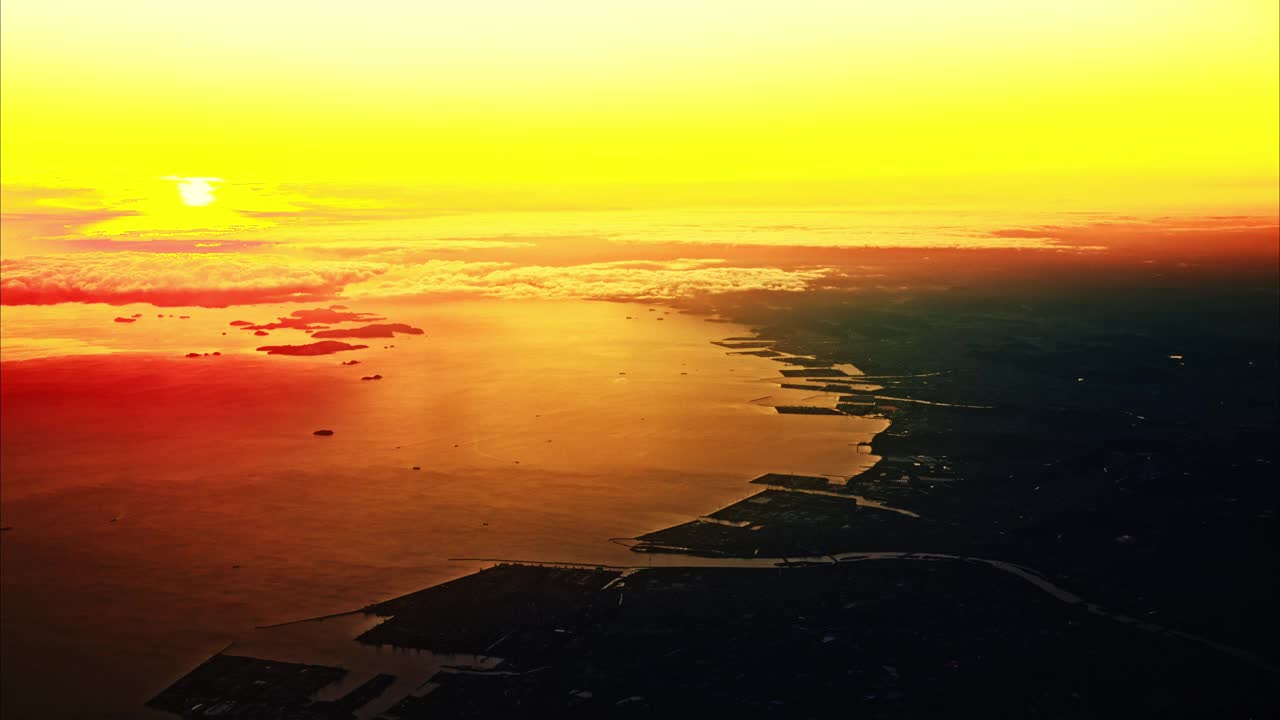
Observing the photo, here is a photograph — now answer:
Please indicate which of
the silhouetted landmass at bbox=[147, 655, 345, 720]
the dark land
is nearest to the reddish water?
the silhouetted landmass at bbox=[147, 655, 345, 720]

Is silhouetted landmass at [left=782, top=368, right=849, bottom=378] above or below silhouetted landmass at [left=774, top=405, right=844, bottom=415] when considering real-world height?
above

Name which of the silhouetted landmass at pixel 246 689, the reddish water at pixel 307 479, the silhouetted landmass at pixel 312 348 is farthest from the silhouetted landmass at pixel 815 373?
the silhouetted landmass at pixel 246 689

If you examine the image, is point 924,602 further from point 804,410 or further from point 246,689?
point 804,410

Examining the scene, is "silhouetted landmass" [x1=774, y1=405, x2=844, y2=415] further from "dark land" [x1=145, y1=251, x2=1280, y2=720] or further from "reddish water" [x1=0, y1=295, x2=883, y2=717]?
"dark land" [x1=145, y1=251, x2=1280, y2=720]

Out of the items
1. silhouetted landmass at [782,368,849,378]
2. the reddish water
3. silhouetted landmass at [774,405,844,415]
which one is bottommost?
the reddish water

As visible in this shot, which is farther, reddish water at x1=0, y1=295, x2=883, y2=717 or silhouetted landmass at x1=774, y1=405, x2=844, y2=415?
silhouetted landmass at x1=774, y1=405, x2=844, y2=415

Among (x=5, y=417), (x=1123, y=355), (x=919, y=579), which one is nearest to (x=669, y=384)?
(x=1123, y=355)

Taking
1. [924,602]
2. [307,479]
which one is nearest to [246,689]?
[924,602]
